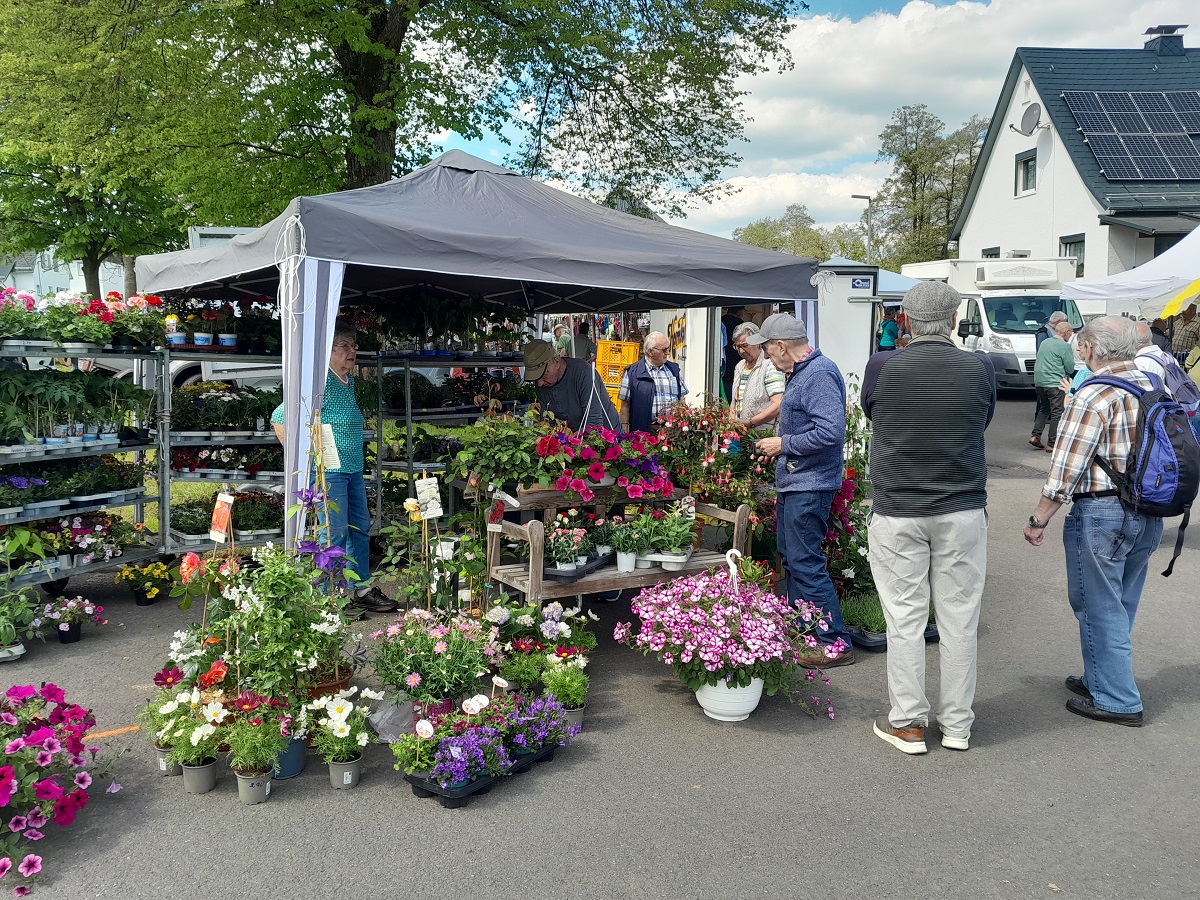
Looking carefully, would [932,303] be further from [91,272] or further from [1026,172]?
[1026,172]

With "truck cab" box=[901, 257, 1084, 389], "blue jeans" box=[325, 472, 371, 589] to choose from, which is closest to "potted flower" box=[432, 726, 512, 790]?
"blue jeans" box=[325, 472, 371, 589]

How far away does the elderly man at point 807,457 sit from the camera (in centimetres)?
502

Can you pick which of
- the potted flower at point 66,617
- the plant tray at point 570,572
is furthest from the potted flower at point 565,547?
the potted flower at point 66,617

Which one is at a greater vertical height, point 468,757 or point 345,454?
point 345,454

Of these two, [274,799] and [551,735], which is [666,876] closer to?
[551,735]

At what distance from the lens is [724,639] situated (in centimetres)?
435

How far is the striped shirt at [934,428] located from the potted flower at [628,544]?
1.58 meters

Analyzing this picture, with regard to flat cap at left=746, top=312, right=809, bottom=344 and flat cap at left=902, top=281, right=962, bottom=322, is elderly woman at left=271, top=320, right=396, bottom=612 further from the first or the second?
flat cap at left=902, top=281, right=962, bottom=322

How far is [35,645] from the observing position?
220 inches

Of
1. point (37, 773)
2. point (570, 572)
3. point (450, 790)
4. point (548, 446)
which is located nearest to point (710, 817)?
point (450, 790)

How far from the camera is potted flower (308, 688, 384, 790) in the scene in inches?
150

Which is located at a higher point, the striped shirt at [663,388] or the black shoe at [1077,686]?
the striped shirt at [663,388]

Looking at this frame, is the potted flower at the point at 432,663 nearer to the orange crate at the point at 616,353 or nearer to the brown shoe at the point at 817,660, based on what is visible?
the brown shoe at the point at 817,660

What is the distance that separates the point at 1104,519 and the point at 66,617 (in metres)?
5.76
